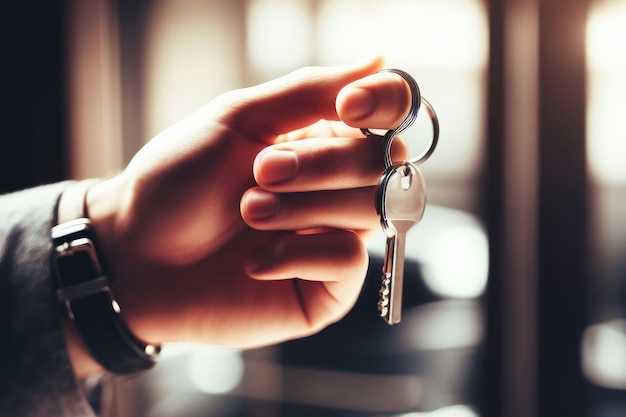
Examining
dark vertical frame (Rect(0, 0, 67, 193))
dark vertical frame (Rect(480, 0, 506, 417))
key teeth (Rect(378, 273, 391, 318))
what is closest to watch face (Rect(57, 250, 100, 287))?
key teeth (Rect(378, 273, 391, 318))

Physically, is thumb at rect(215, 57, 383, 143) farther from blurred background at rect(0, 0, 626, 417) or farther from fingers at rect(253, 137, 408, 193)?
blurred background at rect(0, 0, 626, 417)

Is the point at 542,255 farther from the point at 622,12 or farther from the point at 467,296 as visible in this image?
the point at 622,12

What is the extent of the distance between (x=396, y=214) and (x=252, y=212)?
4.9 inches

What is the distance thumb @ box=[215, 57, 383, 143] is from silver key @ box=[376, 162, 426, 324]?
0.09m

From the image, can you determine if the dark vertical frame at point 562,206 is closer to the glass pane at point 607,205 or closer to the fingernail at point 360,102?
the glass pane at point 607,205

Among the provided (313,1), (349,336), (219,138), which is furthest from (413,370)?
(219,138)

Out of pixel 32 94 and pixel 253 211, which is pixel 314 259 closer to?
pixel 253 211

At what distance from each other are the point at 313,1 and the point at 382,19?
0.24 metres

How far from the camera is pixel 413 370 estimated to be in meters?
1.66

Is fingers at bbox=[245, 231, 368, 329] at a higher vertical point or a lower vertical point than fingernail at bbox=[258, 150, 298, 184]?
lower

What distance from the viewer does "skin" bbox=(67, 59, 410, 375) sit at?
451mm

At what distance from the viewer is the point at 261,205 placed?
443 mm

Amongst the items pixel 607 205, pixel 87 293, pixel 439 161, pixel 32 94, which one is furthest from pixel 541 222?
pixel 32 94

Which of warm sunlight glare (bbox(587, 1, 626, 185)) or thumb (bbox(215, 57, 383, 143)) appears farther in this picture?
warm sunlight glare (bbox(587, 1, 626, 185))
